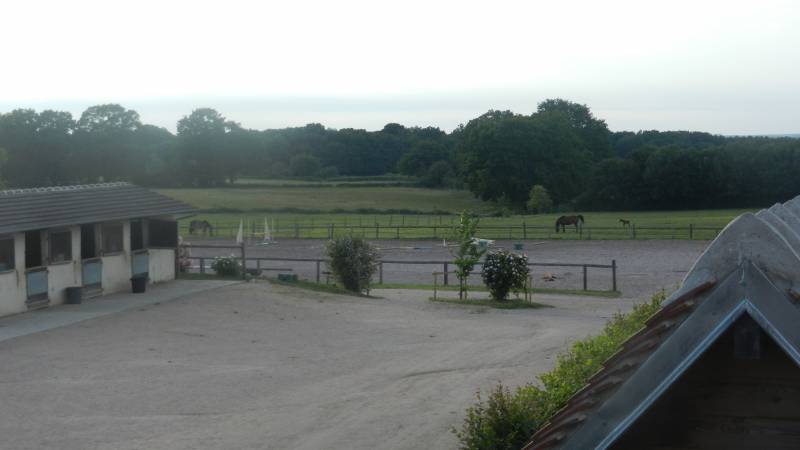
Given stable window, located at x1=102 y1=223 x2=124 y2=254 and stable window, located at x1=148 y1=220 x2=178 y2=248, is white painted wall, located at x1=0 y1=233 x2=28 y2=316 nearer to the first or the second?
stable window, located at x1=102 y1=223 x2=124 y2=254

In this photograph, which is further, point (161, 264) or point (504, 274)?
point (161, 264)

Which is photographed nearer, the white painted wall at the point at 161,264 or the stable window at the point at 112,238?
the stable window at the point at 112,238

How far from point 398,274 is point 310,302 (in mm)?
10597

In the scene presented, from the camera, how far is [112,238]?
24.4 meters

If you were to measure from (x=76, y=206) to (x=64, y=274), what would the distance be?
1.81 metres

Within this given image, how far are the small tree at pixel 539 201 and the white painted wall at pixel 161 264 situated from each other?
52.3 metres

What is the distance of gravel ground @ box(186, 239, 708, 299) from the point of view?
105 feet

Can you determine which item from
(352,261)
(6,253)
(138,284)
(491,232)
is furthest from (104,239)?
(491,232)

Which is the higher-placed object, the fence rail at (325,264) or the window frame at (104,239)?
the window frame at (104,239)

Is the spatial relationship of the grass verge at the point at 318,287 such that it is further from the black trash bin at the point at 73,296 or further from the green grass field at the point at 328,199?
the green grass field at the point at 328,199

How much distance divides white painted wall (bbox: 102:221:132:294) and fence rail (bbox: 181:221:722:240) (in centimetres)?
2227

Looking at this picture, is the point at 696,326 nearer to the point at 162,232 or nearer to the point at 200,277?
the point at 162,232

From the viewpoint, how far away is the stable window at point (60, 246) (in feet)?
72.7

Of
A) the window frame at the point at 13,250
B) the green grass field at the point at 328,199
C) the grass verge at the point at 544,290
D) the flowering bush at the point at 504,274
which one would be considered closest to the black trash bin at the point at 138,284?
the window frame at the point at 13,250
